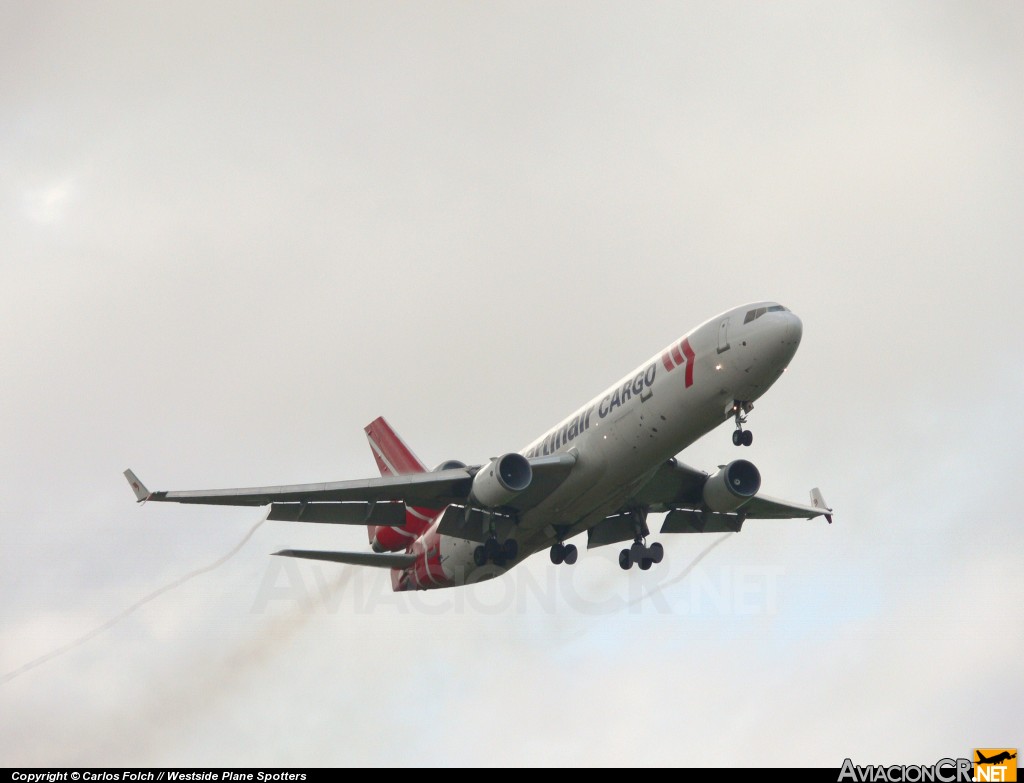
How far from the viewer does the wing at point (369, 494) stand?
137ft

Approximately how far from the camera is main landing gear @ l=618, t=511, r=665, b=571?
4672 cm

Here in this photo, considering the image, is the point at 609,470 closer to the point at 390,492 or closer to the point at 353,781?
the point at 390,492

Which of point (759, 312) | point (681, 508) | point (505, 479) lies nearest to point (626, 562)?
point (681, 508)

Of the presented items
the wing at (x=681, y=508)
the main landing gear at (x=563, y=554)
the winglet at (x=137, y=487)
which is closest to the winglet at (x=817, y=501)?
the wing at (x=681, y=508)

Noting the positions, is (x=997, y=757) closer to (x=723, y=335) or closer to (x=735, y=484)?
(x=735, y=484)

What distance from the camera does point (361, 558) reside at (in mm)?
46875

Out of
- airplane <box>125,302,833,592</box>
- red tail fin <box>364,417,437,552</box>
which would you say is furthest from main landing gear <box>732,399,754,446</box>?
red tail fin <box>364,417,437,552</box>

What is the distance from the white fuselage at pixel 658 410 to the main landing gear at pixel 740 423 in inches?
6.8

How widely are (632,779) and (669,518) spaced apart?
1173cm

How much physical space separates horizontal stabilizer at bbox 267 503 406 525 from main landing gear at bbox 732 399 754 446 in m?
12.9

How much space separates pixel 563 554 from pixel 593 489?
5.02 m

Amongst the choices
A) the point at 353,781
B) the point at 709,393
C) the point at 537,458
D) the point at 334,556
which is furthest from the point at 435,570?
the point at 709,393

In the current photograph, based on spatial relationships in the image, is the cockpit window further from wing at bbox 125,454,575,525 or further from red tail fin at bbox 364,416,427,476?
red tail fin at bbox 364,416,427,476

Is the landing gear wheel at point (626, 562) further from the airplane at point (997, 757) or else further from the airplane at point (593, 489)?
the airplane at point (997, 757)
